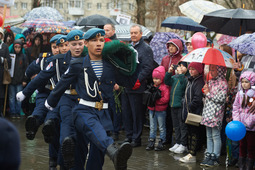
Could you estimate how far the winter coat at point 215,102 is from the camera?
7441mm

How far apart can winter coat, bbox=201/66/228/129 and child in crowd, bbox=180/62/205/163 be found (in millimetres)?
283

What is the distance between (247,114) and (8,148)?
17.9 feet

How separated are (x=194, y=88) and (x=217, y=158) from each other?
124cm

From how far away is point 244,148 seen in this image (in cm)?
706

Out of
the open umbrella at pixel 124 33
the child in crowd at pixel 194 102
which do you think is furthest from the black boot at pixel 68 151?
the open umbrella at pixel 124 33

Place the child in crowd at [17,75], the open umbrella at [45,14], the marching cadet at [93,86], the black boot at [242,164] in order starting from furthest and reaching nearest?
the open umbrella at [45,14], the child in crowd at [17,75], the black boot at [242,164], the marching cadet at [93,86]

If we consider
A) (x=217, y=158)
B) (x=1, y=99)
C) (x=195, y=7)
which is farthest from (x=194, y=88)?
(x=1, y=99)

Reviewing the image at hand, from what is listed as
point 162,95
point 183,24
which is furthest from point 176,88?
point 183,24

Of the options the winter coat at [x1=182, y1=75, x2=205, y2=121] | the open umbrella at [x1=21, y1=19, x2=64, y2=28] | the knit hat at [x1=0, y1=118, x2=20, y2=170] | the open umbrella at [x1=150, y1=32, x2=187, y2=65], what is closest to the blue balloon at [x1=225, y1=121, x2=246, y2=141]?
the winter coat at [x1=182, y1=75, x2=205, y2=121]

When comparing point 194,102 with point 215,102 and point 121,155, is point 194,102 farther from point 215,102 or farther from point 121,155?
point 121,155

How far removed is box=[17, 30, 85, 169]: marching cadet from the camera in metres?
6.01

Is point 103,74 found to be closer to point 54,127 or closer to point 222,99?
point 54,127

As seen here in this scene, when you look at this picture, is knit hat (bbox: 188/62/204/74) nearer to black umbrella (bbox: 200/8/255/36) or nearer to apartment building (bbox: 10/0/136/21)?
black umbrella (bbox: 200/8/255/36)

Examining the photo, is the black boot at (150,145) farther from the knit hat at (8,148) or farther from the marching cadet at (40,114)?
the knit hat at (8,148)
